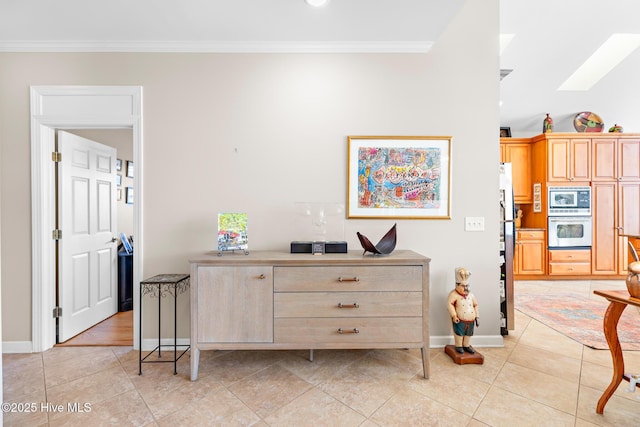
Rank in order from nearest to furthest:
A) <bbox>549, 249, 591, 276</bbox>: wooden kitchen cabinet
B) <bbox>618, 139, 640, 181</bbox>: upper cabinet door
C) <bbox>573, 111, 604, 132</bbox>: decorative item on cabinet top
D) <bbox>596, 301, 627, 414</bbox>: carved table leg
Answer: <bbox>596, 301, 627, 414</bbox>: carved table leg < <bbox>618, 139, 640, 181</bbox>: upper cabinet door < <bbox>549, 249, 591, 276</bbox>: wooden kitchen cabinet < <bbox>573, 111, 604, 132</bbox>: decorative item on cabinet top

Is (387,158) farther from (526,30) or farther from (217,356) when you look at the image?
(526,30)

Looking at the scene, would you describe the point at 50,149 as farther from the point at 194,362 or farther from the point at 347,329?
the point at 347,329

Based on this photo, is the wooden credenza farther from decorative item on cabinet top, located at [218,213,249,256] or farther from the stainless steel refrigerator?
the stainless steel refrigerator

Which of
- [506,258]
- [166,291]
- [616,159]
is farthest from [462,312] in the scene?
[616,159]

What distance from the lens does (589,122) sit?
4.86 meters

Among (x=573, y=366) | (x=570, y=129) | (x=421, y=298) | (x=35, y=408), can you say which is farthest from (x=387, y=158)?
(x=570, y=129)

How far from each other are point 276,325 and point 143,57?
8.20 ft

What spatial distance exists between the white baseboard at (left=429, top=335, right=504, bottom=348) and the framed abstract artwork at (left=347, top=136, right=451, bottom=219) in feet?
3.46

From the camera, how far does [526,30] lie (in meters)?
3.85

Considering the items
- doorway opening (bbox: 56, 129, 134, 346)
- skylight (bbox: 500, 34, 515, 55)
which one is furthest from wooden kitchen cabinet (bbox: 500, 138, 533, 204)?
doorway opening (bbox: 56, 129, 134, 346)

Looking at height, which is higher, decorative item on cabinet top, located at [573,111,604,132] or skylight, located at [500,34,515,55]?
skylight, located at [500,34,515,55]

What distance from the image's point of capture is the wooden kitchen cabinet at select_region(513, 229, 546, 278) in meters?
4.82

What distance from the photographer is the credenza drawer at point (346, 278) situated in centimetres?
201

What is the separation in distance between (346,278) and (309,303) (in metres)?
0.31
